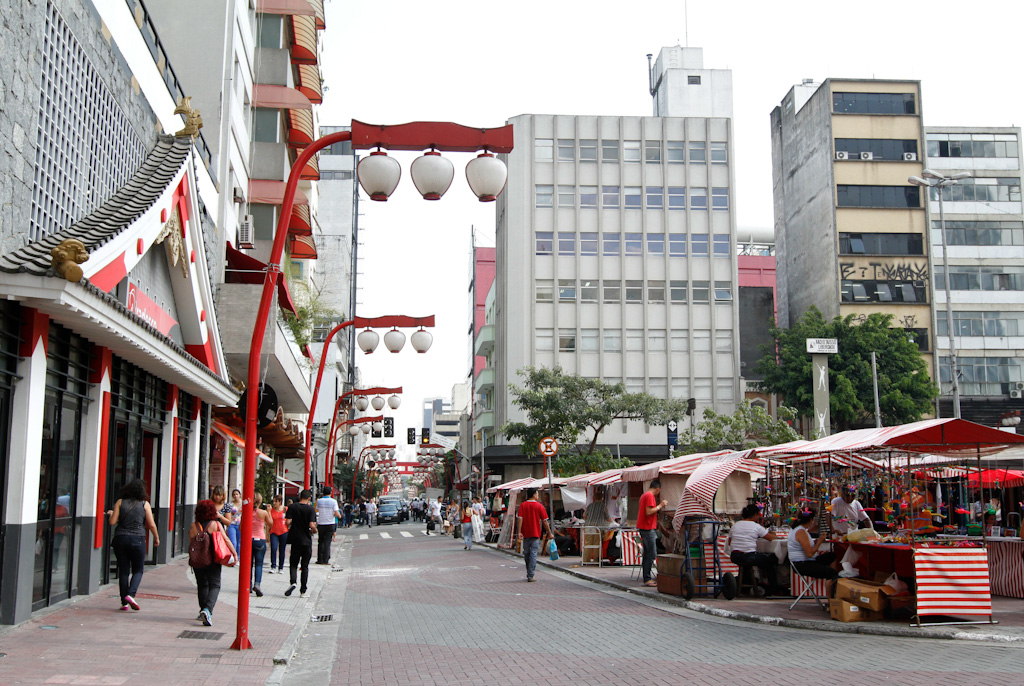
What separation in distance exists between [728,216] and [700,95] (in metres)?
11.5

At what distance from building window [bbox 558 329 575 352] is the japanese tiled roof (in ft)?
124

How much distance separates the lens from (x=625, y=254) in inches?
2211

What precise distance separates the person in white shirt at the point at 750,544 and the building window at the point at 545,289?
40874 mm

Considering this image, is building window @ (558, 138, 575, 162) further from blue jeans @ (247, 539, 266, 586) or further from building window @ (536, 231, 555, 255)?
blue jeans @ (247, 539, 266, 586)

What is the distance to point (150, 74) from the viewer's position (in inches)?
713

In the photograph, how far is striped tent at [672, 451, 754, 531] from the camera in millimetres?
15492

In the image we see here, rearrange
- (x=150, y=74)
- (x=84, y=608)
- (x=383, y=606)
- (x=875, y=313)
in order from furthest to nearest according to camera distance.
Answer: (x=875, y=313), (x=150, y=74), (x=383, y=606), (x=84, y=608)

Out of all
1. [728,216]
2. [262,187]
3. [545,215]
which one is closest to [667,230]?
[728,216]

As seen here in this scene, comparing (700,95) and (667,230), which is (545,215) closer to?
(667,230)

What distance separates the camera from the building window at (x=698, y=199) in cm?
5662

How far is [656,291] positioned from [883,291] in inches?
525

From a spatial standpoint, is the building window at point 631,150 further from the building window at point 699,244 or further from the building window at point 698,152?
the building window at point 699,244

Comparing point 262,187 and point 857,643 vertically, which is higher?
point 262,187

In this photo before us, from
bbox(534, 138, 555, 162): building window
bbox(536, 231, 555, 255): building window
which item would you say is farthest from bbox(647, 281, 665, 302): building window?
bbox(534, 138, 555, 162): building window
